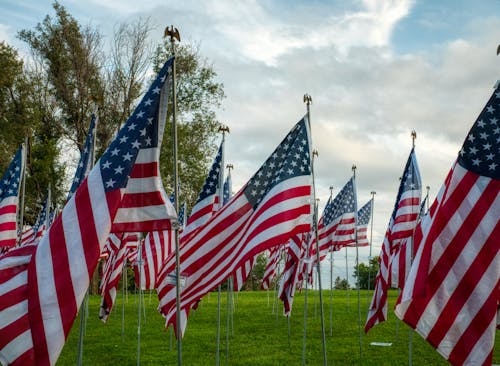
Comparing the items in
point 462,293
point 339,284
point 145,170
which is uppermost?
point 145,170

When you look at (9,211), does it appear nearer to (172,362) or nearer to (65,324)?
(172,362)

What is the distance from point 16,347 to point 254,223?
138 inches

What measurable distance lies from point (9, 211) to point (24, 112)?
23.9 meters

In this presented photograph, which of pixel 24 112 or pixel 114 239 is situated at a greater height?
pixel 24 112

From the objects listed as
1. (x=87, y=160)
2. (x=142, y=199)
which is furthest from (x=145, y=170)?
(x=87, y=160)

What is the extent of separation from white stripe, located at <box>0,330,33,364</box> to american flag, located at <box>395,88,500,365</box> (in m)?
3.95

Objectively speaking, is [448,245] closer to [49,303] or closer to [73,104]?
[49,303]

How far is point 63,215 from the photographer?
687 centimetres

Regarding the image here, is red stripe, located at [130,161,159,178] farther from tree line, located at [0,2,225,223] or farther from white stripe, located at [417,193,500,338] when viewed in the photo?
tree line, located at [0,2,225,223]

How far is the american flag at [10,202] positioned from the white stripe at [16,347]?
28.3 feet

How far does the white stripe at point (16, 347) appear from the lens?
625cm

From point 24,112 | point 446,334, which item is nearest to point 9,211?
point 446,334

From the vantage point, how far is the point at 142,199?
23.4ft

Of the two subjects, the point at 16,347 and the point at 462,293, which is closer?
the point at 16,347
